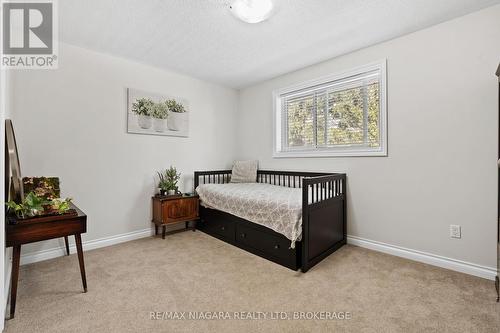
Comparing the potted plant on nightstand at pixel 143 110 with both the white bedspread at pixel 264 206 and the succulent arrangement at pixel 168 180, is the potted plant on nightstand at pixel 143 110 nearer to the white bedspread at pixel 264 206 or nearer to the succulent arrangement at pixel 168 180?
the succulent arrangement at pixel 168 180

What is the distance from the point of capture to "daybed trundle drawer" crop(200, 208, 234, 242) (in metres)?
2.86

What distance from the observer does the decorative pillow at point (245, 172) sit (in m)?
3.74

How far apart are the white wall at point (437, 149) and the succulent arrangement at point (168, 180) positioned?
7.36 ft

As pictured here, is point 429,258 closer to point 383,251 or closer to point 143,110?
point 383,251

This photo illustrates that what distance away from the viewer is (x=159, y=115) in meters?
3.19

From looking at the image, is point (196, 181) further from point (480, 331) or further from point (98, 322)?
point (480, 331)

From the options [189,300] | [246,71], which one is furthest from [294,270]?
[246,71]

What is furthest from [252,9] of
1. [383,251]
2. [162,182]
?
[383,251]

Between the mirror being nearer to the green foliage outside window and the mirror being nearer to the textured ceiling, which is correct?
the textured ceiling

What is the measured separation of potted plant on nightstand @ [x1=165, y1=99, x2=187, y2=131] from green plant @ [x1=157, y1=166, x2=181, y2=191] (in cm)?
59

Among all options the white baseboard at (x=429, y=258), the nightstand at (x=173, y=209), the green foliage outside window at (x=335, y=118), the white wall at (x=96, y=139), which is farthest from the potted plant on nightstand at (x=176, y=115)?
the white baseboard at (x=429, y=258)

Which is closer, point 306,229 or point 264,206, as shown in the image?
point 306,229

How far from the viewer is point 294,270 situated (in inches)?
83.5

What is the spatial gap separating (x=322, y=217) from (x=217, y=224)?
1.35 m
